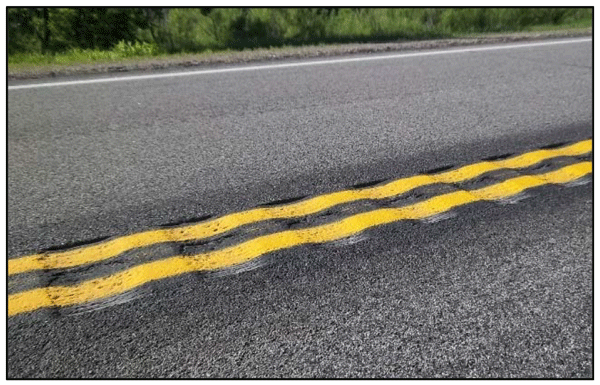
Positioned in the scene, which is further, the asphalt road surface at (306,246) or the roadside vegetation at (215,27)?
the roadside vegetation at (215,27)

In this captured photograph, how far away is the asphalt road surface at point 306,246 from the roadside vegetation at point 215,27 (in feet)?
9.78

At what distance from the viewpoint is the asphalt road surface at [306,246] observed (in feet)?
4.97

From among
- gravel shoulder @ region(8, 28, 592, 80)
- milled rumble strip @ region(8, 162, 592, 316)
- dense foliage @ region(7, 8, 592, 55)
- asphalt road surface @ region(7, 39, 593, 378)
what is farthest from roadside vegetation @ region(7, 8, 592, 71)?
milled rumble strip @ region(8, 162, 592, 316)

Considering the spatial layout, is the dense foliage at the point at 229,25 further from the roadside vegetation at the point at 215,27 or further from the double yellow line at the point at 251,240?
the double yellow line at the point at 251,240

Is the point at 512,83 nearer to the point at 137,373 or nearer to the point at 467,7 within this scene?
the point at 137,373

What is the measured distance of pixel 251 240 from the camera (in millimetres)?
2004

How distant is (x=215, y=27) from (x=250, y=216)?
717cm

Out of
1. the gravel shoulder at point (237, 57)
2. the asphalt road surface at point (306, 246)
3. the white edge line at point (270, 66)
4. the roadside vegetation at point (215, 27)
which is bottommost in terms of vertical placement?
the asphalt road surface at point (306, 246)

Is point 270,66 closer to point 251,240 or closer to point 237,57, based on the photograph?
point 237,57

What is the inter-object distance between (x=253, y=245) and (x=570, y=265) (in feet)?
4.27

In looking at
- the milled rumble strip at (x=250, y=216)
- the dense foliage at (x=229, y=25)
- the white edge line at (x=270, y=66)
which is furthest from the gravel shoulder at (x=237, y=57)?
the milled rumble strip at (x=250, y=216)

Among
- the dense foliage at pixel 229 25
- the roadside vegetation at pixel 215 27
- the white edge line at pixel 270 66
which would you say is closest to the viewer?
the white edge line at pixel 270 66

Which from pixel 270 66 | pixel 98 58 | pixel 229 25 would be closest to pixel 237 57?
pixel 270 66
